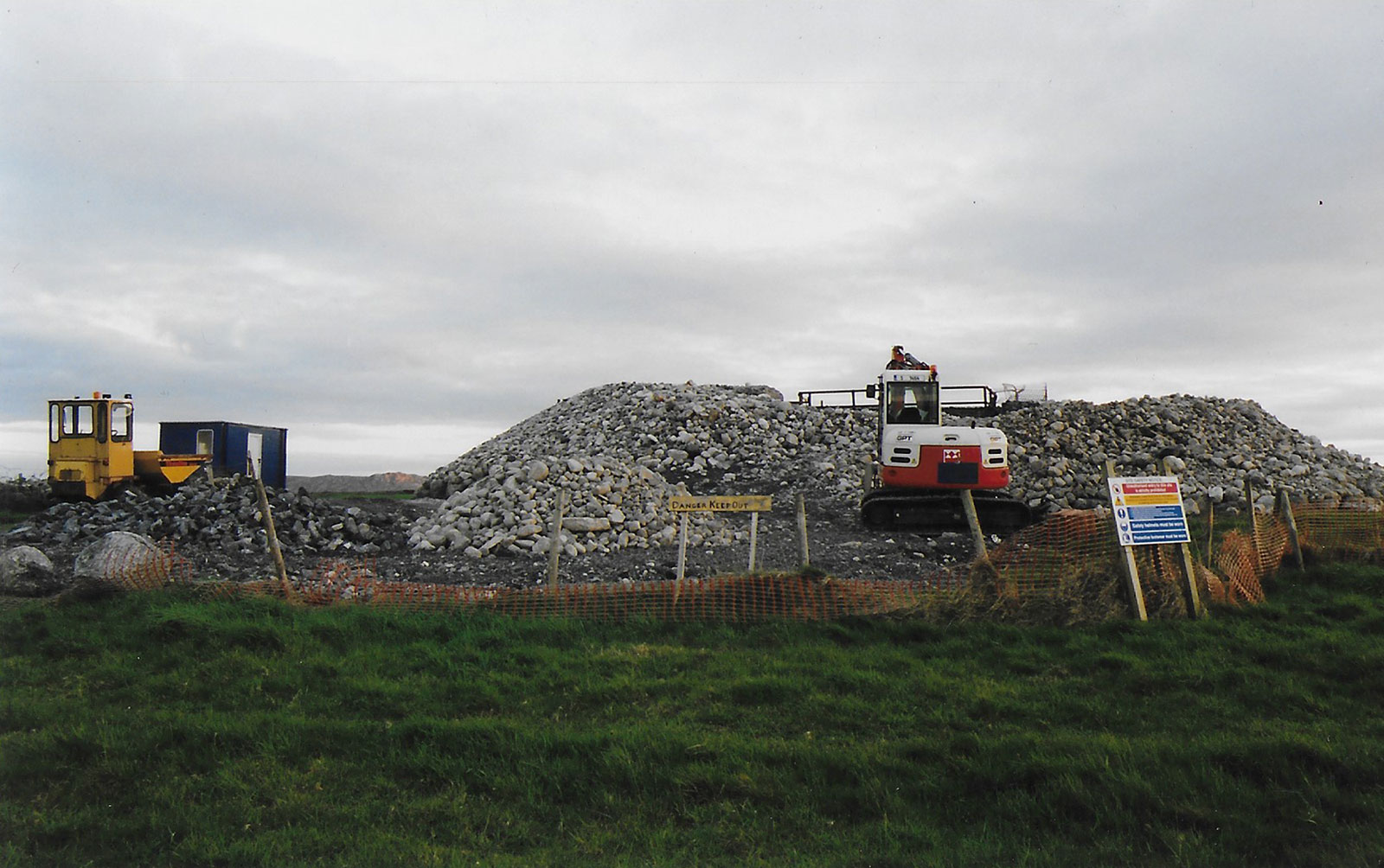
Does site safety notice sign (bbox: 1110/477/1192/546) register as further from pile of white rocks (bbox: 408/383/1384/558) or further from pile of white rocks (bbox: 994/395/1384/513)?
pile of white rocks (bbox: 994/395/1384/513)

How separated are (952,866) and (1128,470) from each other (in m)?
21.9

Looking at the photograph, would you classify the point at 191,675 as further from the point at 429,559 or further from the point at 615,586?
the point at 429,559

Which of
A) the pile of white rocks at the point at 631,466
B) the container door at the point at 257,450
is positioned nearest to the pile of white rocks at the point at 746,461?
the pile of white rocks at the point at 631,466

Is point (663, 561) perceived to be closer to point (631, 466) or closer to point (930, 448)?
point (930, 448)

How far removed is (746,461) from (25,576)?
17.6 metres

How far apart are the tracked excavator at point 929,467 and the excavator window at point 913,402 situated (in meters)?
0.02

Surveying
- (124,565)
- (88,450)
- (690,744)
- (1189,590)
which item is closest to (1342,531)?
(1189,590)

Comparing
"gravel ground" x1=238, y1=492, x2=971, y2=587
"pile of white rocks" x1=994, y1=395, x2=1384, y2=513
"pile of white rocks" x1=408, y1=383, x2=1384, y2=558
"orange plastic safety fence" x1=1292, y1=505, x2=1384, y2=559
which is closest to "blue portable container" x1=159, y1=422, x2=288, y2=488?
"pile of white rocks" x1=408, y1=383, x2=1384, y2=558

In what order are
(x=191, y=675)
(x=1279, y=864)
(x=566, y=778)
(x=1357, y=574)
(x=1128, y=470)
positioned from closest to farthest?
1. (x=1279, y=864)
2. (x=566, y=778)
3. (x=191, y=675)
4. (x=1357, y=574)
5. (x=1128, y=470)

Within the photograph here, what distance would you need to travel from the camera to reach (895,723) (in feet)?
20.0

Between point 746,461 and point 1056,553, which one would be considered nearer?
point 1056,553

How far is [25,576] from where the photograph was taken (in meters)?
11.4

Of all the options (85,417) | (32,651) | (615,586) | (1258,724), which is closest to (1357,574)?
(1258,724)

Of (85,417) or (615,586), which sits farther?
(85,417)
